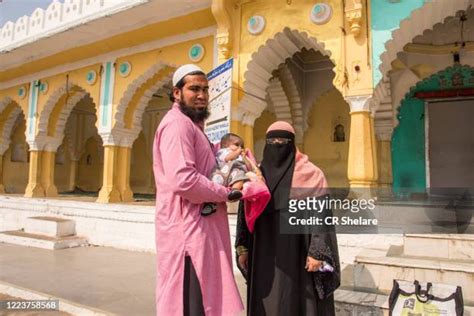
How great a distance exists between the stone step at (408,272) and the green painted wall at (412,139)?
207 inches

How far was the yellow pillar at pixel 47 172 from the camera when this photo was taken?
33.1 ft

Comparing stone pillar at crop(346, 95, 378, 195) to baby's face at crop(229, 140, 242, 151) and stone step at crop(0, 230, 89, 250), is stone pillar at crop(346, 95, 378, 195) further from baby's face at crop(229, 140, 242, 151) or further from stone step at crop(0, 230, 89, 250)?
stone step at crop(0, 230, 89, 250)

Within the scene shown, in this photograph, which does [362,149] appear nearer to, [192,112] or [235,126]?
[235,126]

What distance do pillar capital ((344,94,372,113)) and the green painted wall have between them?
3523mm

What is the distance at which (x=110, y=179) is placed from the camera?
817 centimetres

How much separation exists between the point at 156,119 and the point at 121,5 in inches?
268

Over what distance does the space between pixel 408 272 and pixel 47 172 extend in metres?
10.0

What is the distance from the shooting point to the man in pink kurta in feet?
5.25

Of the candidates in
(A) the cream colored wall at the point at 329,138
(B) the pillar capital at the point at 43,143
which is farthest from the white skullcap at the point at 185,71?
(B) the pillar capital at the point at 43,143

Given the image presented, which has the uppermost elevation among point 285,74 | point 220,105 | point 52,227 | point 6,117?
point 285,74

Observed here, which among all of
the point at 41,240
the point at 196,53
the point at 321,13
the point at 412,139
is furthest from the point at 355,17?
the point at 41,240

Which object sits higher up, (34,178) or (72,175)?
(72,175)

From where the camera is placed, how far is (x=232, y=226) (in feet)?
16.6

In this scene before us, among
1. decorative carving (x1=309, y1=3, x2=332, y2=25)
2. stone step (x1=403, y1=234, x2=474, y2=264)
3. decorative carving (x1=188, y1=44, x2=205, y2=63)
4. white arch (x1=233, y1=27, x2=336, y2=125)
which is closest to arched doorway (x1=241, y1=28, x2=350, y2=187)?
white arch (x1=233, y1=27, x2=336, y2=125)
